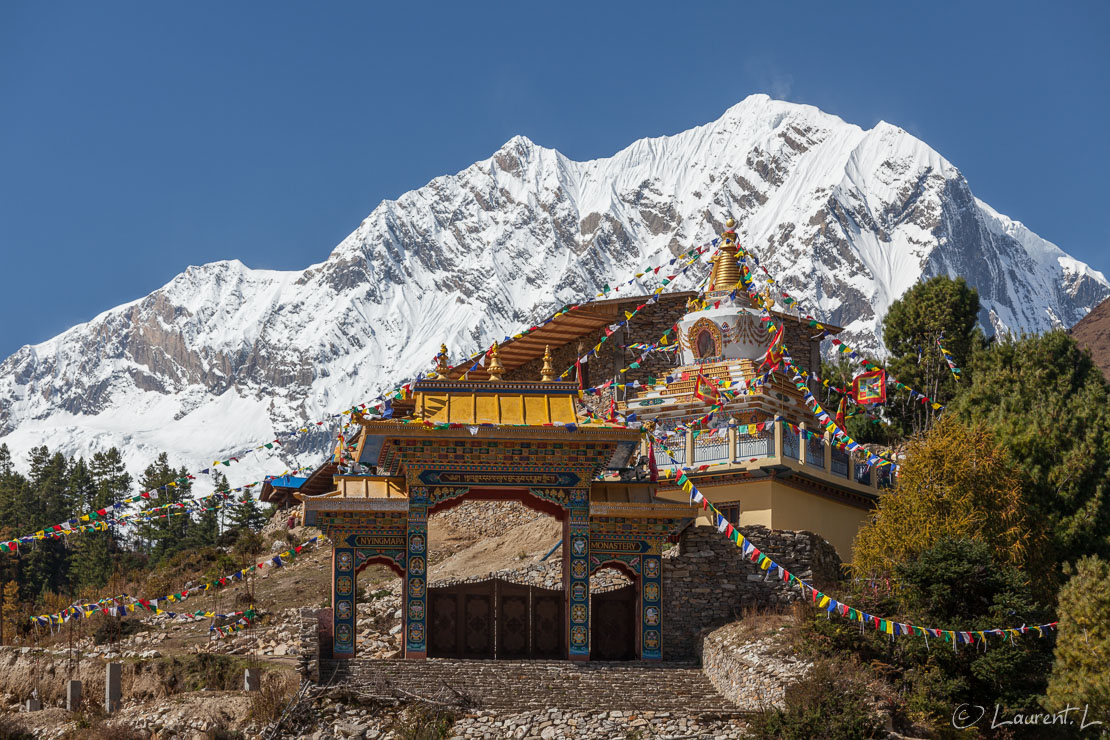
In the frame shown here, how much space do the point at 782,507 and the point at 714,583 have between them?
5.00m

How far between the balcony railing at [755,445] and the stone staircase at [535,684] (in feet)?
25.8

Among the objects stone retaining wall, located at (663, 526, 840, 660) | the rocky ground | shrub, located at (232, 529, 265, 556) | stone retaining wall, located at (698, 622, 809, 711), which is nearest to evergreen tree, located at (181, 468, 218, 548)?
shrub, located at (232, 529, 265, 556)

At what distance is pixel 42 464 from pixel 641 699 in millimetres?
50405

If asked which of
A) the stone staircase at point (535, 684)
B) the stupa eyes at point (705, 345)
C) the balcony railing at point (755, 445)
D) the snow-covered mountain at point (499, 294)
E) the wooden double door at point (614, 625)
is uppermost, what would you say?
the snow-covered mountain at point (499, 294)

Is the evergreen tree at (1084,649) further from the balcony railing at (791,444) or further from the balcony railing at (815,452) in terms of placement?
the balcony railing at (815,452)

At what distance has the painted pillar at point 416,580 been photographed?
2717 centimetres

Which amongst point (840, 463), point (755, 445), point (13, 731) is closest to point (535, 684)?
point (13, 731)

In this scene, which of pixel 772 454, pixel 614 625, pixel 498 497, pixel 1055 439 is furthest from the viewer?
pixel 772 454

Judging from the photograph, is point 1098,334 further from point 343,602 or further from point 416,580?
point 343,602

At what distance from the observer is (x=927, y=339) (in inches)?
1820

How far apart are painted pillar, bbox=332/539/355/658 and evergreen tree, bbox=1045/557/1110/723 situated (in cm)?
1117

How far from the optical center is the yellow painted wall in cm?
3344

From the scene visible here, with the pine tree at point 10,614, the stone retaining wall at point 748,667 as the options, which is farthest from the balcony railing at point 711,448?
the pine tree at point 10,614

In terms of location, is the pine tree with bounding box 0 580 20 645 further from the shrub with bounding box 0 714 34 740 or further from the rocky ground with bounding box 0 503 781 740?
the shrub with bounding box 0 714 34 740
